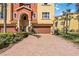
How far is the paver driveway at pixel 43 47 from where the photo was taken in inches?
260

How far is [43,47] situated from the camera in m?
7.25

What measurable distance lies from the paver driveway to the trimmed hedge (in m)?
0.16

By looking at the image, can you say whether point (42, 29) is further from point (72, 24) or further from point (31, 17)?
point (72, 24)

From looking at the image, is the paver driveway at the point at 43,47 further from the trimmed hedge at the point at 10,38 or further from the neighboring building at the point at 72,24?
the neighboring building at the point at 72,24

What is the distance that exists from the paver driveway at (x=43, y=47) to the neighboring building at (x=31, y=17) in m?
0.24

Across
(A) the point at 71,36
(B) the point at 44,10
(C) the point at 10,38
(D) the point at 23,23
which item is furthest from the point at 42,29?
(A) the point at 71,36

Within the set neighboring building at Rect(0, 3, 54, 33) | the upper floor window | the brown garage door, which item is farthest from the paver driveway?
the upper floor window

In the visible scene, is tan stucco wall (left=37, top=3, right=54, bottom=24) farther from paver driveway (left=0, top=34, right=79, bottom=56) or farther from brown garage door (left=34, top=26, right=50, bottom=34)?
paver driveway (left=0, top=34, right=79, bottom=56)

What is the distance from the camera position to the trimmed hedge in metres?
7.23

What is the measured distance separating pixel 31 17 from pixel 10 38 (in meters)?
0.78

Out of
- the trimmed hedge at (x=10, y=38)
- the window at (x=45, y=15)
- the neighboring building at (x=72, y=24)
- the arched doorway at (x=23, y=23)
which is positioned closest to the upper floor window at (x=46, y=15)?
the window at (x=45, y=15)

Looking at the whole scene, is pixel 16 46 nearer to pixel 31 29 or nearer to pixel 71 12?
pixel 31 29

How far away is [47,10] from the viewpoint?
7883 millimetres

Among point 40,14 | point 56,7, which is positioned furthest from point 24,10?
point 56,7
